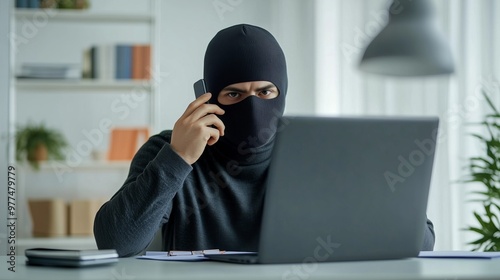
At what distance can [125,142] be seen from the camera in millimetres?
4164

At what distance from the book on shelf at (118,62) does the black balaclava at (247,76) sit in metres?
2.03

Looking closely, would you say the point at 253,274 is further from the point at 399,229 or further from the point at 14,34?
the point at 14,34

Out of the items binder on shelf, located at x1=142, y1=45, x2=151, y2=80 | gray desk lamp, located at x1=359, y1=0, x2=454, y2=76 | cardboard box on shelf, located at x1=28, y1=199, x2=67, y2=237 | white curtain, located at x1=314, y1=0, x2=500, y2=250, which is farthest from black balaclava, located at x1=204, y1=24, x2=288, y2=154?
cardboard box on shelf, located at x1=28, y1=199, x2=67, y2=237

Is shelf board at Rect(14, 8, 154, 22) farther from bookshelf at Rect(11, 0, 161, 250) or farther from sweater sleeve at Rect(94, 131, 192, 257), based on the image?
sweater sleeve at Rect(94, 131, 192, 257)

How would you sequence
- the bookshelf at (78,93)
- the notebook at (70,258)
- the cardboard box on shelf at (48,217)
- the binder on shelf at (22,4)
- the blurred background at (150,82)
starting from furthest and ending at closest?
1. the bookshelf at (78,93)
2. the binder on shelf at (22,4)
3. the cardboard box on shelf at (48,217)
4. the blurred background at (150,82)
5. the notebook at (70,258)

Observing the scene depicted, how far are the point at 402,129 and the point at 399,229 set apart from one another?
0.18m

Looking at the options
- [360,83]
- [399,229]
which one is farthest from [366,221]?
[360,83]

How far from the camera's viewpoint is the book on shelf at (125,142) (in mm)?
4129

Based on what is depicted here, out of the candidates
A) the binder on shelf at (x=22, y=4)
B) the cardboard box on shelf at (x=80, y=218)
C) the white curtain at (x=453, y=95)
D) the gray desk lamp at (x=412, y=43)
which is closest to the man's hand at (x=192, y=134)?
the gray desk lamp at (x=412, y=43)

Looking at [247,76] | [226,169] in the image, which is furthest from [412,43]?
[226,169]

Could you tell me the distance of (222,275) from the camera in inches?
42.0

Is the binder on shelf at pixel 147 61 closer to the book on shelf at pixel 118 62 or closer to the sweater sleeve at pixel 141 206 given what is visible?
the book on shelf at pixel 118 62

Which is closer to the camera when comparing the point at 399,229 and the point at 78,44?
the point at 399,229

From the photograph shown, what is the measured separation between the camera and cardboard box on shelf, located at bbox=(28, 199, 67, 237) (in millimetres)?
3975
